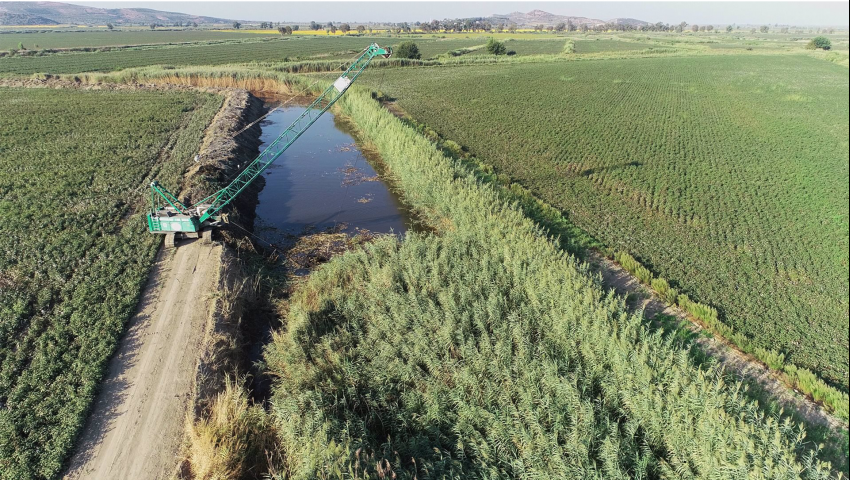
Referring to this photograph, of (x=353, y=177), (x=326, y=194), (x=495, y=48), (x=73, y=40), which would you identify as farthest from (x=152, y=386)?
(x=73, y=40)

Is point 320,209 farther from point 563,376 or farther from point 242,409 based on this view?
point 563,376

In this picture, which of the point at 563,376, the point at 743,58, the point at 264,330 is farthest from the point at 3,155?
the point at 743,58

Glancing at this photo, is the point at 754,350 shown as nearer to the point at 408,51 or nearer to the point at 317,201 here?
the point at 317,201

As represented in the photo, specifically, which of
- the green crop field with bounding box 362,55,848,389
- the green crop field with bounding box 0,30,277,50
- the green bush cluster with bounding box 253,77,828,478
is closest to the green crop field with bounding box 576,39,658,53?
the green crop field with bounding box 362,55,848,389

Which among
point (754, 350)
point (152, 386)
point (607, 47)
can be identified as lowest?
point (754, 350)

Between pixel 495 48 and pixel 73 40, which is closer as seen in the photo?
pixel 495 48

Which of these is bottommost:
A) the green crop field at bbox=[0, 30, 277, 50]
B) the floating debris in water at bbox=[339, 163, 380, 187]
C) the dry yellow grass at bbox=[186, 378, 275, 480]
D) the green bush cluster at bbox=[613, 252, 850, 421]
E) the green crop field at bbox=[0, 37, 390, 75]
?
the green bush cluster at bbox=[613, 252, 850, 421]

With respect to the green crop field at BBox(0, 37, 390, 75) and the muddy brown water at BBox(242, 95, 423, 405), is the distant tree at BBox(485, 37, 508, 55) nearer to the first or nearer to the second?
the green crop field at BBox(0, 37, 390, 75)
